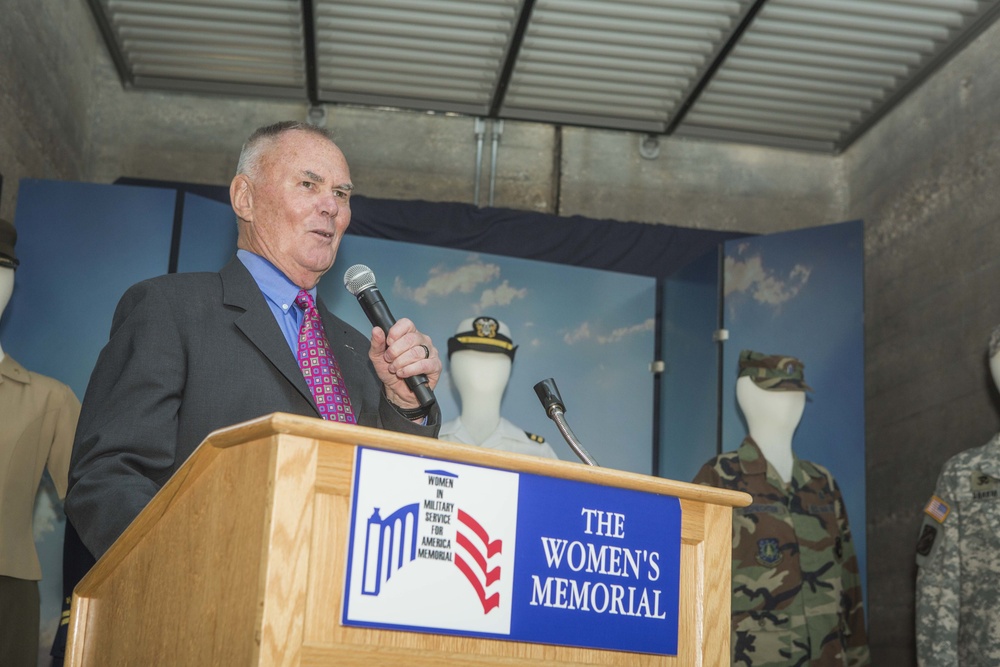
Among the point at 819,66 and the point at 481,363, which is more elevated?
the point at 819,66

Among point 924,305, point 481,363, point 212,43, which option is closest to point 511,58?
point 212,43

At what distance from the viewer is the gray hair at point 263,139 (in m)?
2.33

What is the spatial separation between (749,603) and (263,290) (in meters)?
2.61

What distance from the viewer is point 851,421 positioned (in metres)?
4.54

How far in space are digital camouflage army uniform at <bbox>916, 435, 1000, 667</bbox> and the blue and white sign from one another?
2740 mm

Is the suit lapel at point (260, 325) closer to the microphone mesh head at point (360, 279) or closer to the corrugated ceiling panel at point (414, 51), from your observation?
the microphone mesh head at point (360, 279)

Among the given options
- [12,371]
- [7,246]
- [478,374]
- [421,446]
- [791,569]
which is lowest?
[421,446]

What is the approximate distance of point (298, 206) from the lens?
2.27 metres

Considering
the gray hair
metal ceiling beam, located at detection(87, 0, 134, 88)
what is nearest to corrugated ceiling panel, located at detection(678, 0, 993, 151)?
metal ceiling beam, located at detection(87, 0, 134, 88)

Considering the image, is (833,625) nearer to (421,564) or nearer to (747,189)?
(747,189)

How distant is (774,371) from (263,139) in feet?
8.65

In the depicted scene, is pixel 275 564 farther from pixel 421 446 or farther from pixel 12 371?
pixel 12 371

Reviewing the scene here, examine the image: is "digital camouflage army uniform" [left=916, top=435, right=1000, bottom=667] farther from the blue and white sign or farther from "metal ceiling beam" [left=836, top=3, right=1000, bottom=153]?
the blue and white sign

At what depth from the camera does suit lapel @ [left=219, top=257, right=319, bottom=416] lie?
193 centimetres
